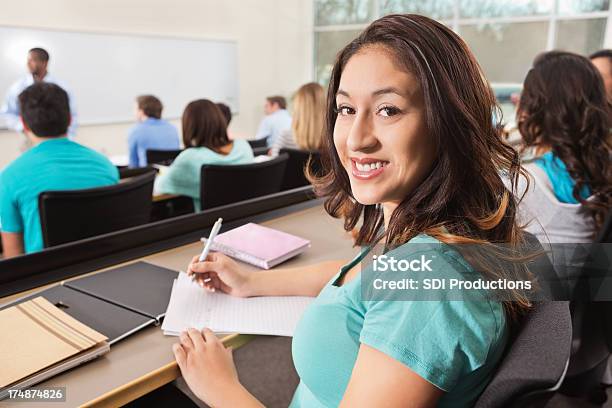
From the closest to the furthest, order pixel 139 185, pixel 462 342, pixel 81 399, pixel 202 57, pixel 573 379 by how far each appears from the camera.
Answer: pixel 462 342 < pixel 81 399 < pixel 573 379 < pixel 139 185 < pixel 202 57

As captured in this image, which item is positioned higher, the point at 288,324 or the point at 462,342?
the point at 462,342

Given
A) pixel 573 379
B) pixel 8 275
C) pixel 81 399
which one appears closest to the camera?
pixel 81 399

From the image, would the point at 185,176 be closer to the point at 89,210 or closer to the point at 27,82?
the point at 89,210

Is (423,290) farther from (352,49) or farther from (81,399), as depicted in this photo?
(81,399)

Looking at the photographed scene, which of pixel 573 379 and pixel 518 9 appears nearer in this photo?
pixel 573 379

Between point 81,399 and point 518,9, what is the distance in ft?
23.6

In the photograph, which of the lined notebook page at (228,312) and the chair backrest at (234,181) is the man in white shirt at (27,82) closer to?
the chair backrest at (234,181)

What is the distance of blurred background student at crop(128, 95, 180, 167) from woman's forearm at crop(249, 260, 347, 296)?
9.25 feet

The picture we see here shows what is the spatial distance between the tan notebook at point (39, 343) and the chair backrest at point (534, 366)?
668 mm

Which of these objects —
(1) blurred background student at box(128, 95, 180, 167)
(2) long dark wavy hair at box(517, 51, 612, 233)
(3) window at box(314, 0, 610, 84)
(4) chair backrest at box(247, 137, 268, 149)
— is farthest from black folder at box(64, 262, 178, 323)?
(3) window at box(314, 0, 610, 84)

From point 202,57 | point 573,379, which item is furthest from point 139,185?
point 202,57

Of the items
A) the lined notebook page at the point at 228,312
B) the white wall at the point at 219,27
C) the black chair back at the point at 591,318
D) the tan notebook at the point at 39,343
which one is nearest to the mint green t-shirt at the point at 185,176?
the lined notebook page at the point at 228,312

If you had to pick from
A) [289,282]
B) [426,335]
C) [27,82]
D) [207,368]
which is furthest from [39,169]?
[27,82]

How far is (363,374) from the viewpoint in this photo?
650 millimetres
